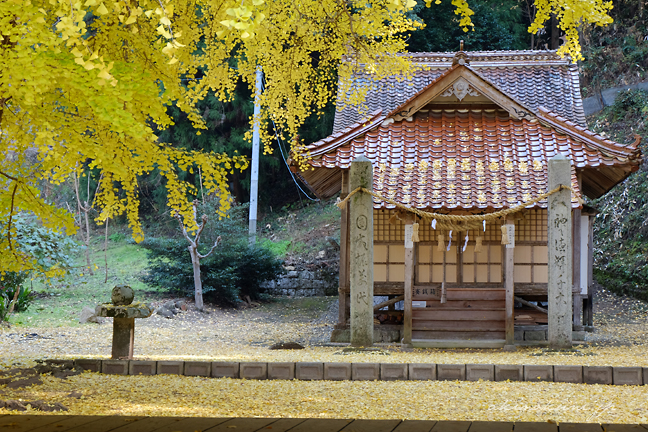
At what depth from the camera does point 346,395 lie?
5.34 m

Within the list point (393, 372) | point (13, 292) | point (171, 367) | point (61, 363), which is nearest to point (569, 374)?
point (393, 372)

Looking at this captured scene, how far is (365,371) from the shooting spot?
20.0 feet

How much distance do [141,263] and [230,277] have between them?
22.8 ft

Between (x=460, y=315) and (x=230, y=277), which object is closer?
(x=460, y=315)

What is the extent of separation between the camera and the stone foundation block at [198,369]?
6.20m

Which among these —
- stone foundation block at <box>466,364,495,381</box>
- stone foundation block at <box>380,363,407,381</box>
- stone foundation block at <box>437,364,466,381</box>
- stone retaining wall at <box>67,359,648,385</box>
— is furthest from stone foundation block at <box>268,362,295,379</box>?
stone foundation block at <box>466,364,495,381</box>

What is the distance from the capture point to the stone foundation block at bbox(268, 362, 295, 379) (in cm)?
616

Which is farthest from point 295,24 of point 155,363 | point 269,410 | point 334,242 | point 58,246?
point 334,242

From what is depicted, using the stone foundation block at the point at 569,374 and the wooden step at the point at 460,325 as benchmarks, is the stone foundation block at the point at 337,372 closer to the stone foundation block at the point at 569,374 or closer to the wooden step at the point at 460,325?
the stone foundation block at the point at 569,374

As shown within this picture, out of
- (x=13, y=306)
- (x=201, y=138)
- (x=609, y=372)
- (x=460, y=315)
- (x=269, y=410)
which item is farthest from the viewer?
(x=201, y=138)

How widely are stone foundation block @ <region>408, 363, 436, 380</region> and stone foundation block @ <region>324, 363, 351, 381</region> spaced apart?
1.97ft

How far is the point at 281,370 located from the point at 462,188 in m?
5.39

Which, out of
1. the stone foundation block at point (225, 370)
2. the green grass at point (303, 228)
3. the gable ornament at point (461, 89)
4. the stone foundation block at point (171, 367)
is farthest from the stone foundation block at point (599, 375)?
the green grass at point (303, 228)

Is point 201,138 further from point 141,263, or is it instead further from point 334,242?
point 334,242
